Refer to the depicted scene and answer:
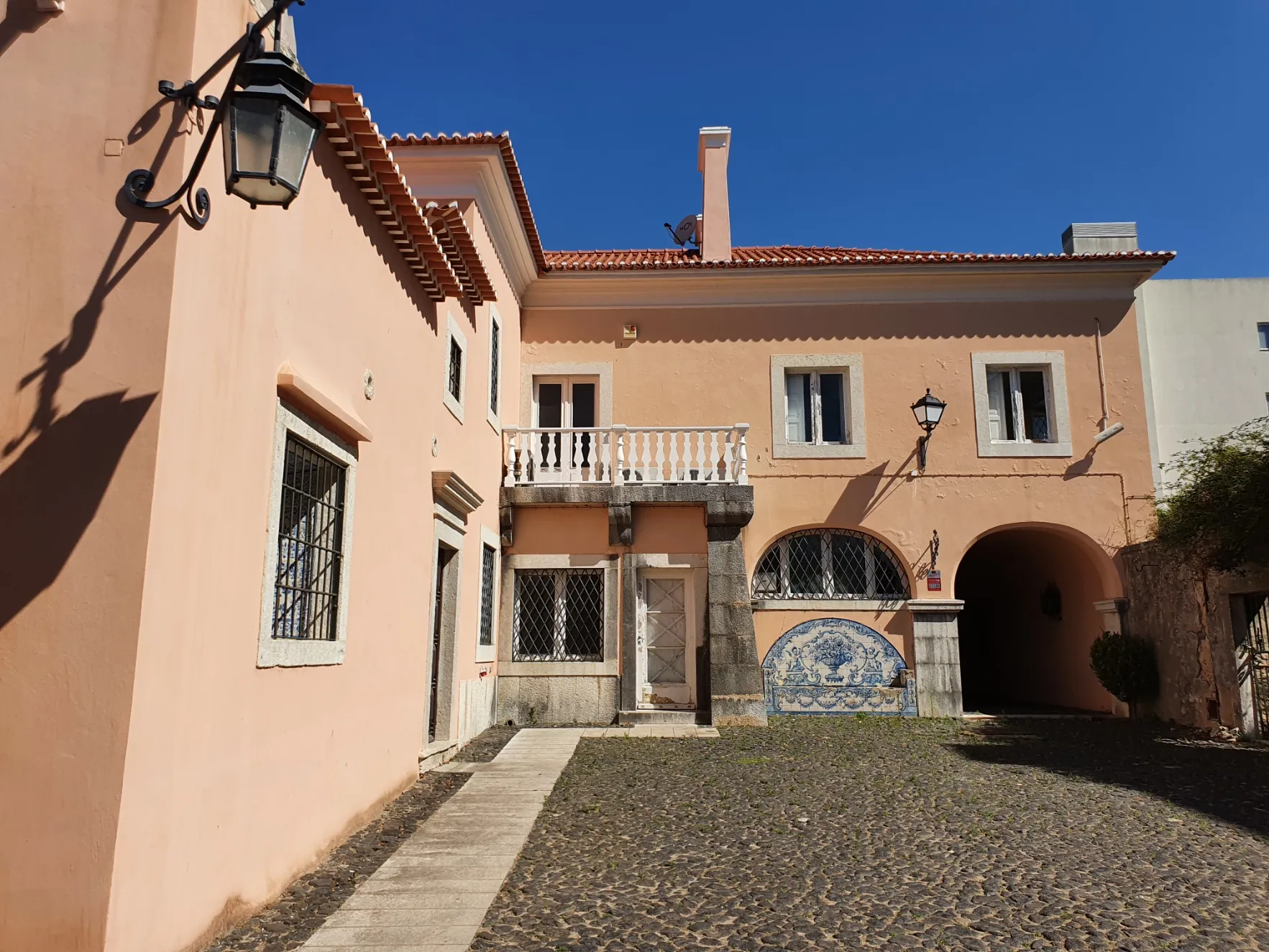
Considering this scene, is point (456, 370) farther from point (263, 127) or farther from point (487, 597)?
point (263, 127)

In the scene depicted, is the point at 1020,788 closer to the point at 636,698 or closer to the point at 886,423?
the point at 636,698

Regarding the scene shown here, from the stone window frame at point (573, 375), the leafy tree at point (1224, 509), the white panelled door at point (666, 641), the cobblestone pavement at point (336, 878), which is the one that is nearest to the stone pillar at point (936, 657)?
the leafy tree at point (1224, 509)

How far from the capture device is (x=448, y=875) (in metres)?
4.91

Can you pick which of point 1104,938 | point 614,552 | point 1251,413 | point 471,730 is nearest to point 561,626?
point 614,552

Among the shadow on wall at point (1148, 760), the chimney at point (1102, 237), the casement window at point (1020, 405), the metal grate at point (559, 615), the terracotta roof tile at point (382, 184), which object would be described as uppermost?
the chimney at point (1102, 237)

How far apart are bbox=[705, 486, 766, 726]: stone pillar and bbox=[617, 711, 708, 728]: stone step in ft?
0.86

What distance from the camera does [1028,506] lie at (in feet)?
40.5

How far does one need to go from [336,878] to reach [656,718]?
20.7 ft

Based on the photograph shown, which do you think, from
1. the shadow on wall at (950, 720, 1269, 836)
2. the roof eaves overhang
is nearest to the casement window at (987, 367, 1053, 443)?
the roof eaves overhang

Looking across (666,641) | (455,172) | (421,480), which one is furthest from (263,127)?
(666,641)

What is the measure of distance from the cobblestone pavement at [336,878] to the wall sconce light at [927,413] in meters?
7.39

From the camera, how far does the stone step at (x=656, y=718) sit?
10859 mm

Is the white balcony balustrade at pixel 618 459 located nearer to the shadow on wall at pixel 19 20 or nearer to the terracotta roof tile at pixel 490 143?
the terracotta roof tile at pixel 490 143

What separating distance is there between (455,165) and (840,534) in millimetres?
6546
